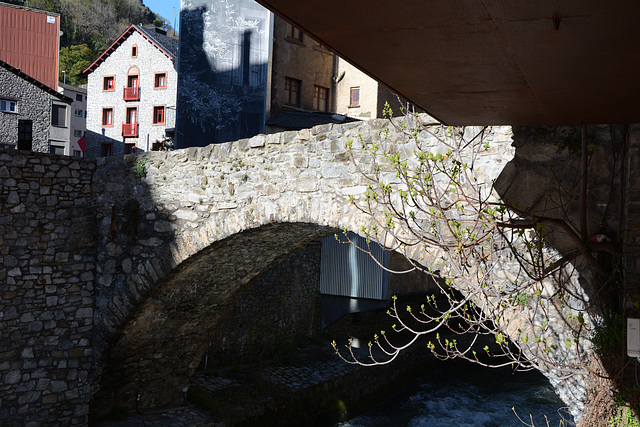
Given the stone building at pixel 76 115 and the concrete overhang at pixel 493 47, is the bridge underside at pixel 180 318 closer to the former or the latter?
the concrete overhang at pixel 493 47

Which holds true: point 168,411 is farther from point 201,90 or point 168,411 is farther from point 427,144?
point 201,90

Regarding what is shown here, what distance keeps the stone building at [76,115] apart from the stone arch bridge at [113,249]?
12.3 meters

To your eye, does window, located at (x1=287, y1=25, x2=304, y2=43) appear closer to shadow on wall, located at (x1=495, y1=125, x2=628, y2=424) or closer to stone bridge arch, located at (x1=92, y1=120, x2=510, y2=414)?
stone bridge arch, located at (x1=92, y1=120, x2=510, y2=414)

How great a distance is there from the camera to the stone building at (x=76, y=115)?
1854 centimetres

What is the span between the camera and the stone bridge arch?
193 inches

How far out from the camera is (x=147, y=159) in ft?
20.0

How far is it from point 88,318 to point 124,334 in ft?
1.34

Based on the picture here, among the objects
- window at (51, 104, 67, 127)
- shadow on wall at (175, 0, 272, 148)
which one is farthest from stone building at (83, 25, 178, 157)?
shadow on wall at (175, 0, 272, 148)

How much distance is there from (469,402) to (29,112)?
1268 centimetres

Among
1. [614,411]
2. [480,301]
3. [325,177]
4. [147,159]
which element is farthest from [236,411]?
[614,411]

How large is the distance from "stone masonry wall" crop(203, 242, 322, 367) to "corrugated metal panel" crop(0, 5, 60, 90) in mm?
13153

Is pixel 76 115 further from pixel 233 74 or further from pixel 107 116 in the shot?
pixel 233 74

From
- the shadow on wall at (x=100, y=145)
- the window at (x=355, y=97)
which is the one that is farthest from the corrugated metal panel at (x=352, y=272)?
the shadow on wall at (x=100, y=145)

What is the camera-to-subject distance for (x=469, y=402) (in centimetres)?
977
